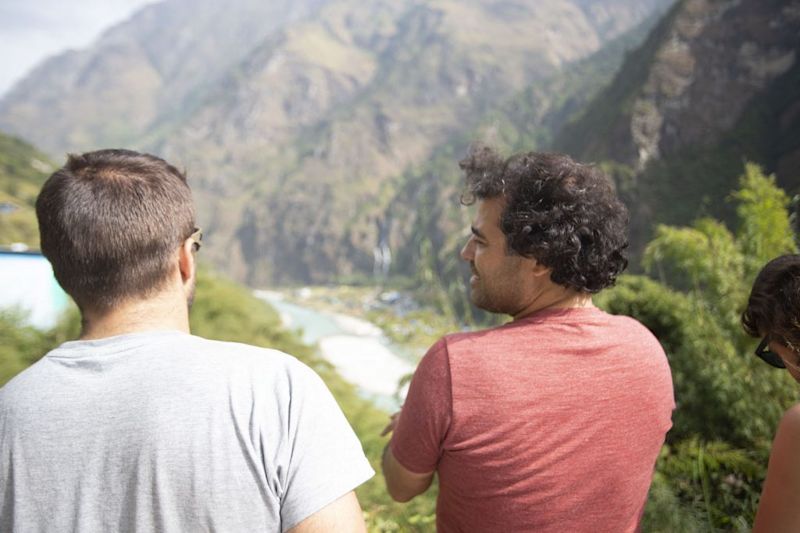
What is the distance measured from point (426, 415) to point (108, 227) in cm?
77

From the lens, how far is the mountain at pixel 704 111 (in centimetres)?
4106

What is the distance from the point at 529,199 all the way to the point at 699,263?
3820 mm

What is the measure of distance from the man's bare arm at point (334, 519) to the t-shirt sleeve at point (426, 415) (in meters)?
0.31

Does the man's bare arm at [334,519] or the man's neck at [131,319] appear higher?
the man's neck at [131,319]

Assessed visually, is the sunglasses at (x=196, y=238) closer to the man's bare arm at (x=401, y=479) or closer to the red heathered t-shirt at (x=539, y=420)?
the red heathered t-shirt at (x=539, y=420)

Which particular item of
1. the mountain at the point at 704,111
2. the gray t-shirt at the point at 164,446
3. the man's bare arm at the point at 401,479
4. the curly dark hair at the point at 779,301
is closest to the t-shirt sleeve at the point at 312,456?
the gray t-shirt at the point at 164,446

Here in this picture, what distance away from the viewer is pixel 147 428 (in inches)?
36.3

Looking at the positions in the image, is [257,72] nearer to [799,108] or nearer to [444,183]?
[444,183]

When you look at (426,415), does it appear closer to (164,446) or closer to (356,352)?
(164,446)

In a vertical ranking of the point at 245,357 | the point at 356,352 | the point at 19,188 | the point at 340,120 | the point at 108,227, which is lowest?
Result: the point at 356,352

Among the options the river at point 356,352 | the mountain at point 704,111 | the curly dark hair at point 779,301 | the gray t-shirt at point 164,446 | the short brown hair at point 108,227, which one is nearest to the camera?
the gray t-shirt at point 164,446

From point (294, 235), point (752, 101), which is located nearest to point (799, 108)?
point (752, 101)

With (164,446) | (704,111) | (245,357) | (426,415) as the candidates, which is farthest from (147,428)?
(704,111)

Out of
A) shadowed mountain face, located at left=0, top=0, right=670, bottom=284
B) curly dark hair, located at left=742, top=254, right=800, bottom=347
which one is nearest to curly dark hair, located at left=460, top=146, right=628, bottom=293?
curly dark hair, located at left=742, top=254, right=800, bottom=347
